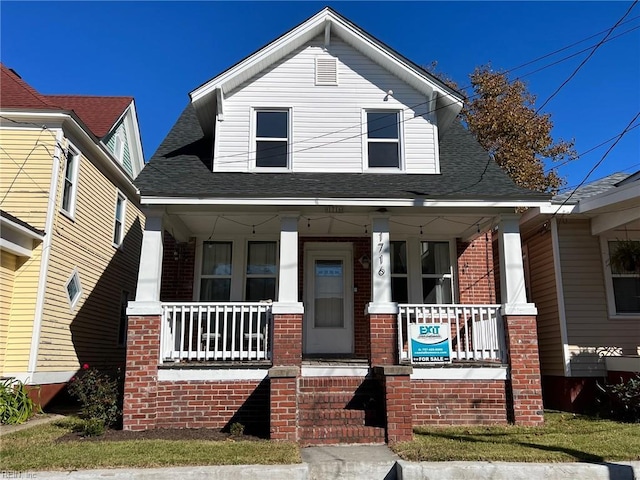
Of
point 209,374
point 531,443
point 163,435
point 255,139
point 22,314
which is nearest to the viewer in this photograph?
point 531,443

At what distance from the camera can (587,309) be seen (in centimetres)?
1020

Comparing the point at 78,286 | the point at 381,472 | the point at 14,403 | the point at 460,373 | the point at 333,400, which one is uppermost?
the point at 78,286

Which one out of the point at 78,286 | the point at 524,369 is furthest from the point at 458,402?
the point at 78,286

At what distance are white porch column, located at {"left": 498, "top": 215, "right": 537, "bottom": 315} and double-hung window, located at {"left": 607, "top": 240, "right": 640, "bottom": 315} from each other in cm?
286

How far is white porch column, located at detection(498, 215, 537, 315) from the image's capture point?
8.48m

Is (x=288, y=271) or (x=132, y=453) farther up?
(x=288, y=271)

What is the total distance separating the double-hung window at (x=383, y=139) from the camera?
10141mm

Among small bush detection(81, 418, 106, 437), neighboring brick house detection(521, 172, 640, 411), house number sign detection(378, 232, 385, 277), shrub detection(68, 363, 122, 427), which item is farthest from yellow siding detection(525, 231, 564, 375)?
small bush detection(81, 418, 106, 437)

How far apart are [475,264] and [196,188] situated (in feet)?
20.4

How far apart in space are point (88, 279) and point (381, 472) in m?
9.25

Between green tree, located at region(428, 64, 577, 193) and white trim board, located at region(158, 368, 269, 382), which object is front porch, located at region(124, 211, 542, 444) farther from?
green tree, located at region(428, 64, 577, 193)

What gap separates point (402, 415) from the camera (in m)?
7.17

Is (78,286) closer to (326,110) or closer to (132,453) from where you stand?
(132,453)

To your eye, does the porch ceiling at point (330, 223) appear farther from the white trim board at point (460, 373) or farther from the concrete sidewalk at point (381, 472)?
the concrete sidewalk at point (381, 472)
